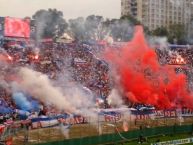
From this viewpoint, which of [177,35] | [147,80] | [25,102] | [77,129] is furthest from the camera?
[177,35]

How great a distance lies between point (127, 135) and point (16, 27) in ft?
84.7

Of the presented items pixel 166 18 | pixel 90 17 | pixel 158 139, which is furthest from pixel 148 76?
pixel 166 18

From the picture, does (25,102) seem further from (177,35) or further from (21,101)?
(177,35)

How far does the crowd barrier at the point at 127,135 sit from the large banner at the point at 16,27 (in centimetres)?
2422

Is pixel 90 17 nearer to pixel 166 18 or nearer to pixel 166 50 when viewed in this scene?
pixel 166 50

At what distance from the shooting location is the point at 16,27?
6319 cm

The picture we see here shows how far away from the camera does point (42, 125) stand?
3962cm

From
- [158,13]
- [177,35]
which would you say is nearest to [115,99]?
[177,35]

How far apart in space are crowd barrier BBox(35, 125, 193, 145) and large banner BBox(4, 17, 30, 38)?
24218mm

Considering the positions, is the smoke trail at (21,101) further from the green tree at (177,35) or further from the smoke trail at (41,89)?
the green tree at (177,35)

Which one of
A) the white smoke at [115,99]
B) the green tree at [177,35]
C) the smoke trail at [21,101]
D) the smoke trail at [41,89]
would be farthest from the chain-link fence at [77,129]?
the green tree at [177,35]

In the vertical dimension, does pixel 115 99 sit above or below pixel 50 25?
below

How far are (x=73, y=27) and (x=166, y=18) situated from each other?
253ft

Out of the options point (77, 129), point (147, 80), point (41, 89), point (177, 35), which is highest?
point (177, 35)
